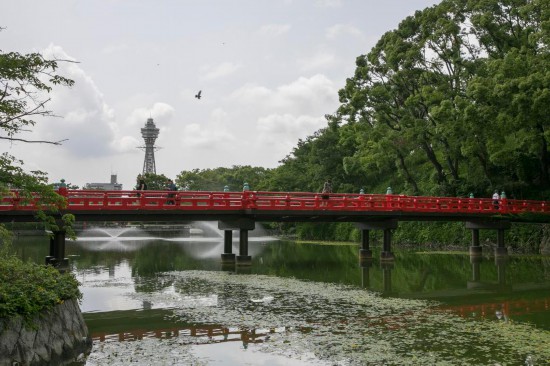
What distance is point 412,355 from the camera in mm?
11156

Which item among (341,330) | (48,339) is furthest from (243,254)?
(48,339)

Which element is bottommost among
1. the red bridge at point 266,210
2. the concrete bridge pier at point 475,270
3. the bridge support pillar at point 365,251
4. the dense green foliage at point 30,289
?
the concrete bridge pier at point 475,270

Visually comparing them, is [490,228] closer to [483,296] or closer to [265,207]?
[265,207]

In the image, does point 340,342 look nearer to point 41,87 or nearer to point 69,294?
point 69,294

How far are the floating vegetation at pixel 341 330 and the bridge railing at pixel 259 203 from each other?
6.94 meters

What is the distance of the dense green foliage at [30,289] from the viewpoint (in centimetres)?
952

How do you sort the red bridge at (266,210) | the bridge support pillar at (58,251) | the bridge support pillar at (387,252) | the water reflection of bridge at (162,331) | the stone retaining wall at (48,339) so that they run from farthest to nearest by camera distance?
the bridge support pillar at (387,252)
the red bridge at (266,210)
the bridge support pillar at (58,251)
the water reflection of bridge at (162,331)
the stone retaining wall at (48,339)

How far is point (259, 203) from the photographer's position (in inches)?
1155

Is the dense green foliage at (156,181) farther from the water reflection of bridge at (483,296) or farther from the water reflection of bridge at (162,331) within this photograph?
the water reflection of bridge at (162,331)

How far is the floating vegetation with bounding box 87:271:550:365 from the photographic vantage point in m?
11.2

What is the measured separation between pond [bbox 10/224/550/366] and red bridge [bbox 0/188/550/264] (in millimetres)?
2856

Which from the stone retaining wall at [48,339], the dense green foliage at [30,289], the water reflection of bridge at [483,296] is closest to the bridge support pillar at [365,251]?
the water reflection of bridge at [483,296]

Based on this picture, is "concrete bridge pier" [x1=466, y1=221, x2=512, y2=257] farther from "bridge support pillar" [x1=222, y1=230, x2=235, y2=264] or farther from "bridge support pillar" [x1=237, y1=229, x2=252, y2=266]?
"bridge support pillar" [x1=222, y1=230, x2=235, y2=264]

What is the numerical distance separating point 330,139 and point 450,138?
21.9m
